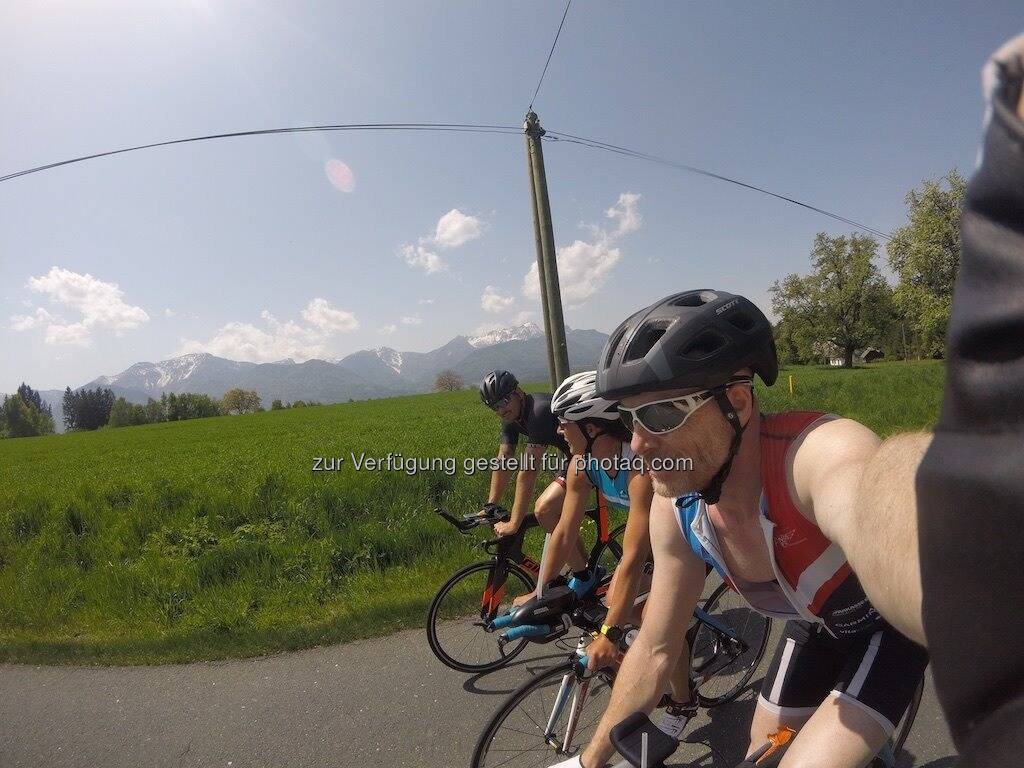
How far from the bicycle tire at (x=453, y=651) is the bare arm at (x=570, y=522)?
3.48 feet

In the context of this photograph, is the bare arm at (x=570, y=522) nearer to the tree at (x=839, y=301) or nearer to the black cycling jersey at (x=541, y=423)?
the black cycling jersey at (x=541, y=423)

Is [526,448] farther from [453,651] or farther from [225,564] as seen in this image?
[225,564]

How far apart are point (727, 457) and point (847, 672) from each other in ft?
3.12

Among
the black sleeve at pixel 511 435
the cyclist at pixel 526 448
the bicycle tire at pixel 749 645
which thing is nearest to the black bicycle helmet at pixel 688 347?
the bicycle tire at pixel 749 645

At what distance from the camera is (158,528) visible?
26.2 ft

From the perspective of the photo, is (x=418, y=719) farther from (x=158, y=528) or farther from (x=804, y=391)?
(x=804, y=391)

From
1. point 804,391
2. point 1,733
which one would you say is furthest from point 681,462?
point 804,391

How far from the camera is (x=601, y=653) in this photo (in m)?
2.35

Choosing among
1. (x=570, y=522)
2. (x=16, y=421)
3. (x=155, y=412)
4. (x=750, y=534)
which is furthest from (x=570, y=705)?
(x=16, y=421)

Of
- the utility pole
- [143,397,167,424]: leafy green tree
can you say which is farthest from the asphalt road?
[143,397,167,424]: leafy green tree

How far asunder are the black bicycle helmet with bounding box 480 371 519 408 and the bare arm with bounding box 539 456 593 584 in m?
1.59

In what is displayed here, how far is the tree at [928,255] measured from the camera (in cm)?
3603

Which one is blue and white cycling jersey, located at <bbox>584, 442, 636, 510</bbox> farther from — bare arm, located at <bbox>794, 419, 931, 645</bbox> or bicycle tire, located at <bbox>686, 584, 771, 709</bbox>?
bare arm, located at <bbox>794, 419, 931, 645</bbox>

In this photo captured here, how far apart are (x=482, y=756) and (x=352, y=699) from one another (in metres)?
1.37
